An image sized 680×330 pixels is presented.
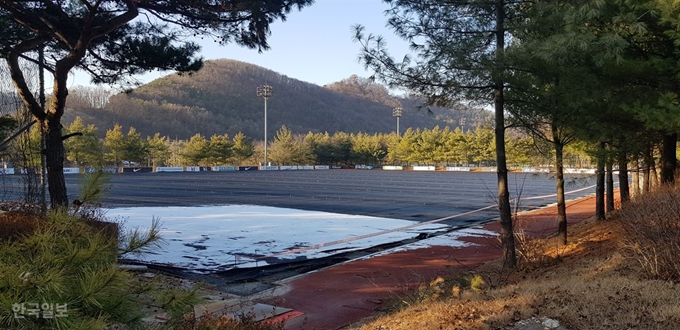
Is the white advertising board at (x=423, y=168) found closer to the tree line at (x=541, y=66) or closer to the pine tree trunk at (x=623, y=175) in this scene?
the pine tree trunk at (x=623, y=175)

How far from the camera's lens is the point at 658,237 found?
702cm

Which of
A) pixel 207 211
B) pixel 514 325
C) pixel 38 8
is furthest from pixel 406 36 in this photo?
pixel 207 211

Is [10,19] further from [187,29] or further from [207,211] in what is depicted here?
[207,211]

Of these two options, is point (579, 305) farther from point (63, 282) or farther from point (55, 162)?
point (55, 162)

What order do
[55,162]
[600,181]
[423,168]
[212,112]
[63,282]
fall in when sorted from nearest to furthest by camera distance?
[63,282] → [55,162] → [600,181] → [423,168] → [212,112]

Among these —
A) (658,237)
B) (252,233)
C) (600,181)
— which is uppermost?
(600,181)

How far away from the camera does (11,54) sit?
1127cm

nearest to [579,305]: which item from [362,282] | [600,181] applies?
[362,282]

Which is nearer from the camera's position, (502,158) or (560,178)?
(502,158)

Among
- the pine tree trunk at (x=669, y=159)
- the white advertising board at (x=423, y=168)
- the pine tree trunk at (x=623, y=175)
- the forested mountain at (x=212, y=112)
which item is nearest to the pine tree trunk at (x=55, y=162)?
the pine tree trunk at (x=669, y=159)

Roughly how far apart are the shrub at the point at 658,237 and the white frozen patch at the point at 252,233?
8027mm

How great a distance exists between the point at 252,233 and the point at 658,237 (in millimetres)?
12725

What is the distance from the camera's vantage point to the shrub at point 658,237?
6.77 meters

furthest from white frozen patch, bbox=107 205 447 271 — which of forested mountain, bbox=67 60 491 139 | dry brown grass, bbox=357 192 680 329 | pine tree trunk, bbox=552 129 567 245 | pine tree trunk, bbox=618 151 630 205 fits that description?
forested mountain, bbox=67 60 491 139
